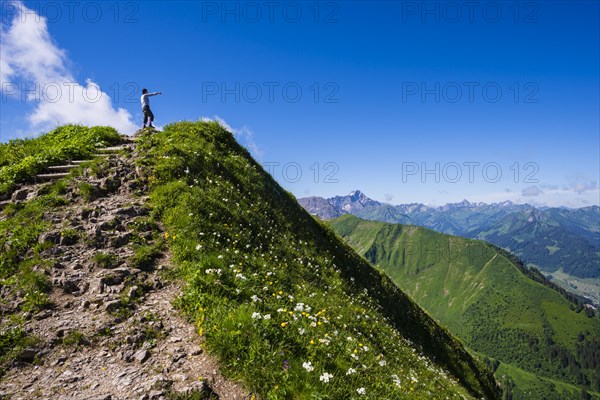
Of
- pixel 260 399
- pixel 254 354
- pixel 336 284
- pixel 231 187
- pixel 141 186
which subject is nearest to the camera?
pixel 260 399

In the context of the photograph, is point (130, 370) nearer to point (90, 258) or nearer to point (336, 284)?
point (90, 258)

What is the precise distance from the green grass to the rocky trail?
15.5ft

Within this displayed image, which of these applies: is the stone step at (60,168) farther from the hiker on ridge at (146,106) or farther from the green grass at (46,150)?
the hiker on ridge at (146,106)

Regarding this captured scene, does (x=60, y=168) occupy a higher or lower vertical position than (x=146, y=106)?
lower

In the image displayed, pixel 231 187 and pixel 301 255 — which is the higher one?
pixel 231 187

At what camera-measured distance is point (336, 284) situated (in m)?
15.6

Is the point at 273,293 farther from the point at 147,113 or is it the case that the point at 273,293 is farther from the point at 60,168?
the point at 147,113

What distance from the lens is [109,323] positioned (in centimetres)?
794

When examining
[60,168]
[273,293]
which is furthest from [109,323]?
[60,168]

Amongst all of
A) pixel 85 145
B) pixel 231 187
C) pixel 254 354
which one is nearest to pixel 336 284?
pixel 231 187

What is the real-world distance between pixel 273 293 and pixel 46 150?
51.8 ft

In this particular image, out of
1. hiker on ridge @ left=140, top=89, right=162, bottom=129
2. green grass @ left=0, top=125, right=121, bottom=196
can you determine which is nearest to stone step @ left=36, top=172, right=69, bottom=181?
green grass @ left=0, top=125, right=121, bottom=196

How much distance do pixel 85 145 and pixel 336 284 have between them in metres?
16.1

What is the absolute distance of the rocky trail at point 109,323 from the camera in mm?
6266
